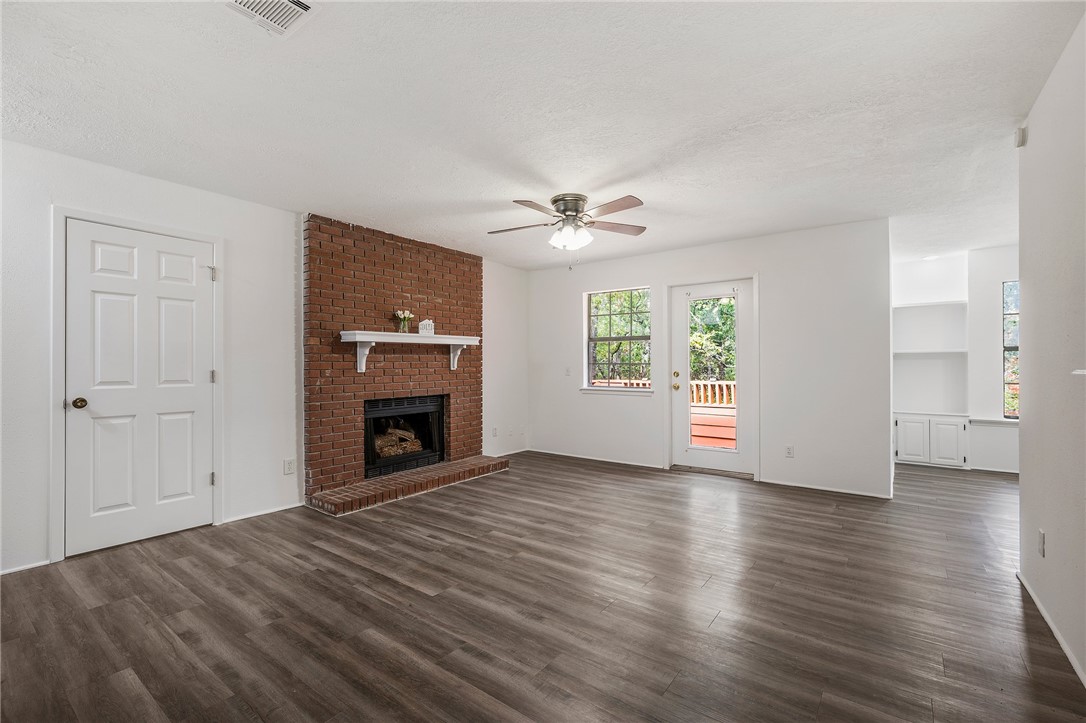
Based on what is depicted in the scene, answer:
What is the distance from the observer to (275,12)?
1.86 meters

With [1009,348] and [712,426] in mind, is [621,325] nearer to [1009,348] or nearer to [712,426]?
[712,426]

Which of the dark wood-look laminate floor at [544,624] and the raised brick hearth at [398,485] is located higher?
the raised brick hearth at [398,485]

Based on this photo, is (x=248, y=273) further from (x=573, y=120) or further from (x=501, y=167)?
(x=573, y=120)

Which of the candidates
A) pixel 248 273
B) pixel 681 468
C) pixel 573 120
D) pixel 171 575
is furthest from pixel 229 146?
pixel 681 468

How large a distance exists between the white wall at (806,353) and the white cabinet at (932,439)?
2.05m

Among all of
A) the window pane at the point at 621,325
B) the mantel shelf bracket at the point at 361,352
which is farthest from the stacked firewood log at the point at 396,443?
the window pane at the point at 621,325

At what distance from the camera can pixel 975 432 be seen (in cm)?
567

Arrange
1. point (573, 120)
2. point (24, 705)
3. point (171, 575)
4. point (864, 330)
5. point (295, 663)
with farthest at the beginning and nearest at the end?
point (864, 330)
point (171, 575)
point (573, 120)
point (295, 663)
point (24, 705)

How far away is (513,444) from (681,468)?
2.20m

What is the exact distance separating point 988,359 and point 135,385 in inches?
319

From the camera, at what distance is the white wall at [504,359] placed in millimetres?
6277

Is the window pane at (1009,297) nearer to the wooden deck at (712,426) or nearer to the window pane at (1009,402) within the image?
the window pane at (1009,402)

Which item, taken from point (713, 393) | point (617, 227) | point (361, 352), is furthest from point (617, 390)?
point (361, 352)

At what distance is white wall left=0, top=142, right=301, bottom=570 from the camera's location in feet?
9.63
